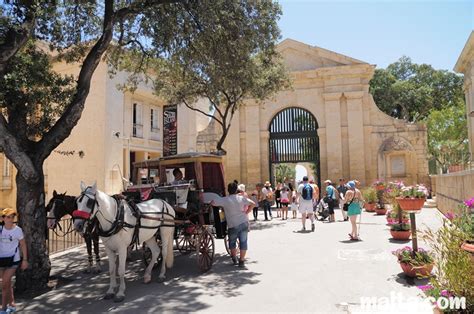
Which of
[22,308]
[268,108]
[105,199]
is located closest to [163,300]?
[105,199]

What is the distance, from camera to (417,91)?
135 feet

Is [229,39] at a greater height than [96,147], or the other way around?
[229,39]

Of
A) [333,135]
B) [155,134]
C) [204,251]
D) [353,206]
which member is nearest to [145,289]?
[204,251]

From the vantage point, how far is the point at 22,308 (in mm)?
6141

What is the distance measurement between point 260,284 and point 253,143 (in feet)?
66.9

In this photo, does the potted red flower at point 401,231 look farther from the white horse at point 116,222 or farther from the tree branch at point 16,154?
the tree branch at point 16,154

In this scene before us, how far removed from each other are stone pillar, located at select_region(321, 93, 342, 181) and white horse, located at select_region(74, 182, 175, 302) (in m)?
19.9

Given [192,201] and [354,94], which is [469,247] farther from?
[354,94]

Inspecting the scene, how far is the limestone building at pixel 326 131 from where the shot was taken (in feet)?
81.5

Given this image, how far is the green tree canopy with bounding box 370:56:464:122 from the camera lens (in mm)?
40875

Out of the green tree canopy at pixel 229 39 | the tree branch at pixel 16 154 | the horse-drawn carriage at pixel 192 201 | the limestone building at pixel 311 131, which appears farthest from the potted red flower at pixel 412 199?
the limestone building at pixel 311 131

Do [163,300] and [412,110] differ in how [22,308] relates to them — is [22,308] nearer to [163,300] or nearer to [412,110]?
[163,300]

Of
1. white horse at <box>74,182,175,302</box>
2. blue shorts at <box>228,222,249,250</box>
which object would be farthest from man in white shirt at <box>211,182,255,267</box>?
white horse at <box>74,182,175,302</box>

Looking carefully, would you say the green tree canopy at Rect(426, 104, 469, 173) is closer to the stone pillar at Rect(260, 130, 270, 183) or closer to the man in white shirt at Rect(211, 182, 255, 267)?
the stone pillar at Rect(260, 130, 270, 183)
